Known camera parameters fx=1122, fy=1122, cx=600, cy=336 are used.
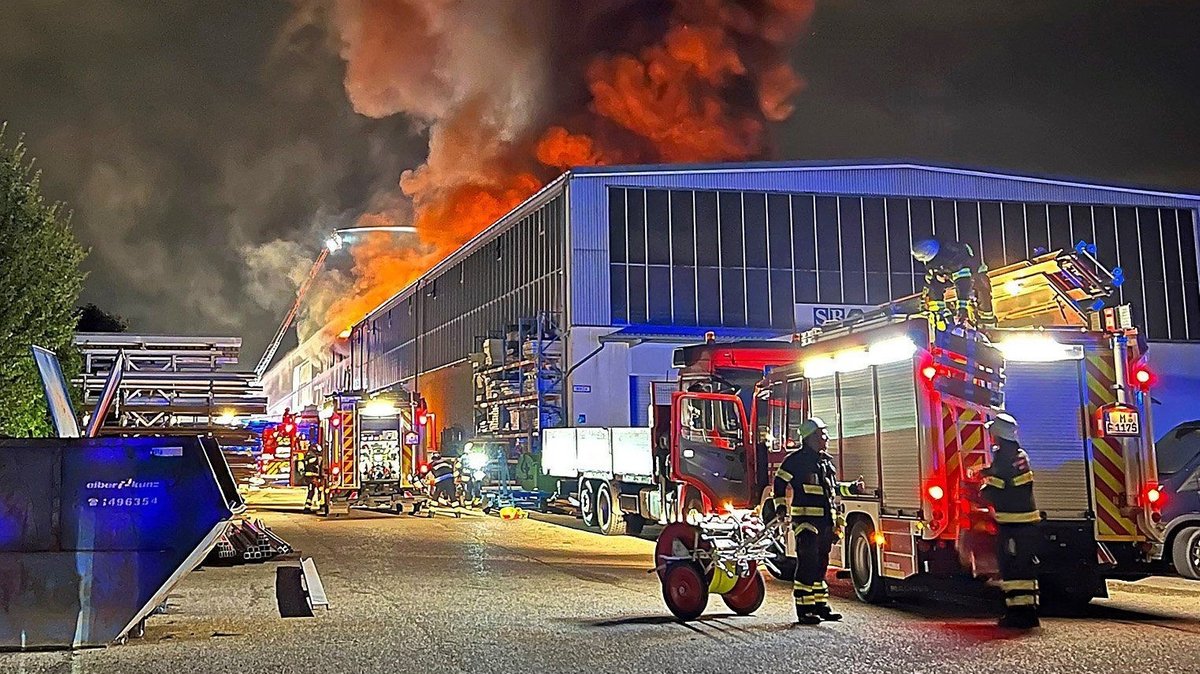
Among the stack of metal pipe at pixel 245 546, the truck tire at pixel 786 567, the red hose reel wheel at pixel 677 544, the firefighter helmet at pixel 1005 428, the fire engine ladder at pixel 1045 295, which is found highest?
the fire engine ladder at pixel 1045 295

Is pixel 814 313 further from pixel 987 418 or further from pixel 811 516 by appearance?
pixel 811 516

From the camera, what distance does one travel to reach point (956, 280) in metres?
10.5

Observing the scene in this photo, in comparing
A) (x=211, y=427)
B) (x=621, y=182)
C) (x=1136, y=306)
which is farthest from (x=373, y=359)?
(x=211, y=427)

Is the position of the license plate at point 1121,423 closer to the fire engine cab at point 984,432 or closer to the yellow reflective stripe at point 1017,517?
the fire engine cab at point 984,432

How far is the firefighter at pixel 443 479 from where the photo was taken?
85.9ft

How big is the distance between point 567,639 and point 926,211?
2601 centimetres

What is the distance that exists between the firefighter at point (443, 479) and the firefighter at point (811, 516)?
17094 millimetres

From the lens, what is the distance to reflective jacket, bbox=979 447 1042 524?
29.8 feet

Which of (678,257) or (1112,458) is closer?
(1112,458)

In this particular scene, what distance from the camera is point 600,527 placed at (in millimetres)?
20297

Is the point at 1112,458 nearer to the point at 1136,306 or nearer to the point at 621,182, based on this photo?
the point at 621,182

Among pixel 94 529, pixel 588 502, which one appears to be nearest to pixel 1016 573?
pixel 94 529

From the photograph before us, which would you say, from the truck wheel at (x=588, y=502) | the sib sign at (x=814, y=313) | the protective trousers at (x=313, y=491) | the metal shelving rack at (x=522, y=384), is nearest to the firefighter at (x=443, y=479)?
the metal shelving rack at (x=522, y=384)

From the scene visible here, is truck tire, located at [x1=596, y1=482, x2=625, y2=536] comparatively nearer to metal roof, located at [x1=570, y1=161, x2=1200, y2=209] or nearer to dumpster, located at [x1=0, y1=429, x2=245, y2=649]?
dumpster, located at [x1=0, y1=429, x2=245, y2=649]
